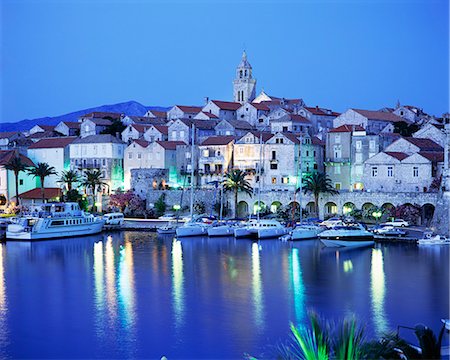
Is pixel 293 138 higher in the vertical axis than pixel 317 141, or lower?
higher

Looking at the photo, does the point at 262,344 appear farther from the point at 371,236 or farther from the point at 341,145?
the point at 341,145

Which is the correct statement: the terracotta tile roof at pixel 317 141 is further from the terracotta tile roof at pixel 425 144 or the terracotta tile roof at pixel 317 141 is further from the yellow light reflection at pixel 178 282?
the yellow light reflection at pixel 178 282

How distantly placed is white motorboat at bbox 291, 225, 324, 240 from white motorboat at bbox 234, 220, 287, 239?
1465 millimetres

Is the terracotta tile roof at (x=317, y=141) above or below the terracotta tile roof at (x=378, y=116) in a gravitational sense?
below

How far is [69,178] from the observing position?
64750 millimetres

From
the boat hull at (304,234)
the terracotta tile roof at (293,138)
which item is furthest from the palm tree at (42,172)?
the boat hull at (304,234)

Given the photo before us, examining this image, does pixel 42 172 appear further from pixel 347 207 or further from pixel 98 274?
pixel 98 274

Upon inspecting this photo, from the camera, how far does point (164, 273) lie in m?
36.8

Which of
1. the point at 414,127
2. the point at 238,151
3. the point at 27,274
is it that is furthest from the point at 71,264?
the point at 414,127

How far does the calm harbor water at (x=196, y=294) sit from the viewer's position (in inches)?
957

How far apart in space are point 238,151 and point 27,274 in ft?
94.3

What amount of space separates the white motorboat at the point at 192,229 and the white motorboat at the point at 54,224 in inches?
298

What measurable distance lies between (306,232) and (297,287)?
16.0m

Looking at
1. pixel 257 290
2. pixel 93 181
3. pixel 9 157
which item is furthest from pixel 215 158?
pixel 257 290
